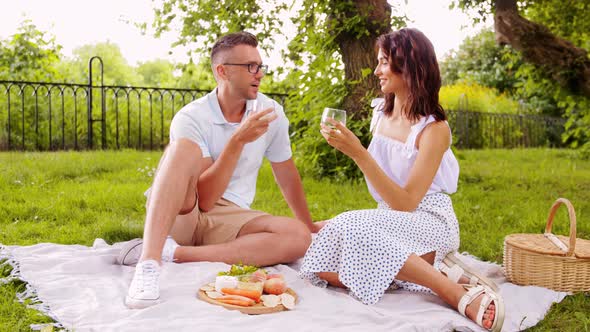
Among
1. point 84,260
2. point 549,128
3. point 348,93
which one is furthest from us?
point 549,128

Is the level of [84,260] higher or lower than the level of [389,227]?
lower

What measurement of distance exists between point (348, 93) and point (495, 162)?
3759mm

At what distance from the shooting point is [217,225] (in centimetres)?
356

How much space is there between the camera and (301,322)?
2605 millimetres

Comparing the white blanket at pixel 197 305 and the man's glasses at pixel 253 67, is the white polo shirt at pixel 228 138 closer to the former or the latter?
the man's glasses at pixel 253 67

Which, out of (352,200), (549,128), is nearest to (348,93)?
(352,200)

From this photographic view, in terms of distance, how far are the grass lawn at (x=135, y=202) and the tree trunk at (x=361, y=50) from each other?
0.96 metres

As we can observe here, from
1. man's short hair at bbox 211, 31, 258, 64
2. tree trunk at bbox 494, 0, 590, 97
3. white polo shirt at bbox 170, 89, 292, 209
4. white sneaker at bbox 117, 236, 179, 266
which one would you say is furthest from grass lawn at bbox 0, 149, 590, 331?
man's short hair at bbox 211, 31, 258, 64

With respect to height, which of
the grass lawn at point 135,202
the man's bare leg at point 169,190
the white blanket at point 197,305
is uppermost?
the man's bare leg at point 169,190

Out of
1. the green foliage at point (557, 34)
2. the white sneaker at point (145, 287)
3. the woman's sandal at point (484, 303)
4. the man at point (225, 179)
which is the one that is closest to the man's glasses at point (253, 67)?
the man at point (225, 179)

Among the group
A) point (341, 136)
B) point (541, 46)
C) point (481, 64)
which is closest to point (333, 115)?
point (341, 136)

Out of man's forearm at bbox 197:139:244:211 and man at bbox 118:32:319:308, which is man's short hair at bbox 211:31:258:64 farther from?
man's forearm at bbox 197:139:244:211

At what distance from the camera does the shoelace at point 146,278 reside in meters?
2.80

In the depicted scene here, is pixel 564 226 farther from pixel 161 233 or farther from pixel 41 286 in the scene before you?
pixel 41 286
